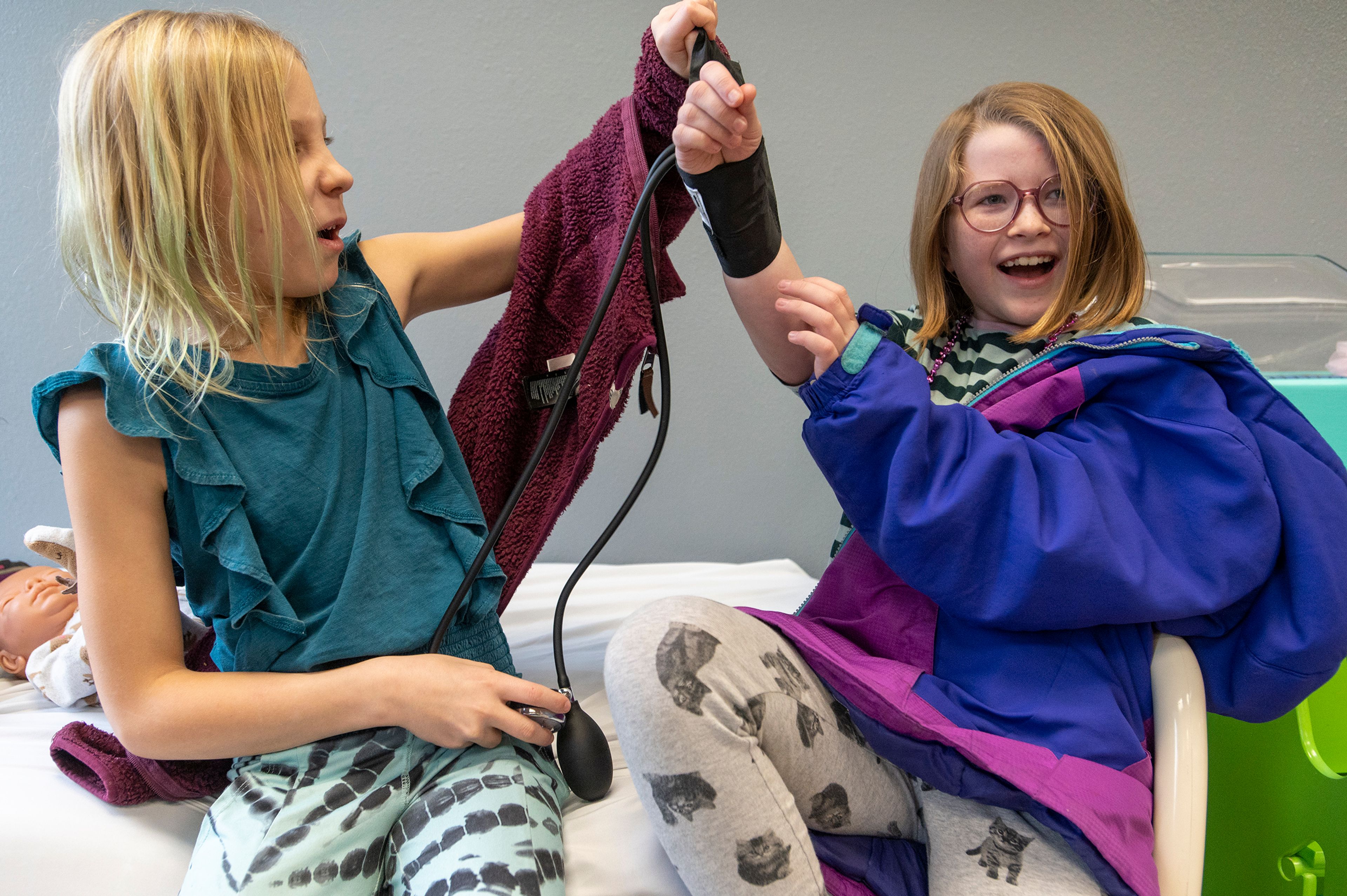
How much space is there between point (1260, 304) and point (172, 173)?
54.2 inches

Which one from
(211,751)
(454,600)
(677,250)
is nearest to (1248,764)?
(454,600)

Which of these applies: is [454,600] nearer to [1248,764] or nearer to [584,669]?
[584,669]

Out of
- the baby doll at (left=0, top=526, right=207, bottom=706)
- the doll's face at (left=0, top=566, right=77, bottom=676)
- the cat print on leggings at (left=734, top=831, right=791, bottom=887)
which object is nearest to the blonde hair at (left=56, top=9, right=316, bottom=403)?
the baby doll at (left=0, top=526, right=207, bottom=706)

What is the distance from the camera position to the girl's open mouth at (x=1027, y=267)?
0.72 meters

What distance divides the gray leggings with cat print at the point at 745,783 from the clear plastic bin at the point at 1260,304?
32.3 inches

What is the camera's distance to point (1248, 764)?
742 mm

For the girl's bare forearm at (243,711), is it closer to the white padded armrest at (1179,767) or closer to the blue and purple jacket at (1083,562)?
the blue and purple jacket at (1083,562)

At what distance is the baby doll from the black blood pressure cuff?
589 mm

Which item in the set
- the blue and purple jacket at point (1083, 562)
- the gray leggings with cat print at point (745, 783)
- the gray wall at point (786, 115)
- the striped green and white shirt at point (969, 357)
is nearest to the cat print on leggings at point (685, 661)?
the gray leggings with cat print at point (745, 783)

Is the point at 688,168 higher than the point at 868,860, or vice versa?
the point at 688,168

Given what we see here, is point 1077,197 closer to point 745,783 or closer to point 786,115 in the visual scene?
point 745,783

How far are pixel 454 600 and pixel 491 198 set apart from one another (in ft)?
2.90

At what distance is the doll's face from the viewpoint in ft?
3.35

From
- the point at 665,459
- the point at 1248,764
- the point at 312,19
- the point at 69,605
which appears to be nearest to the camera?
the point at 1248,764
